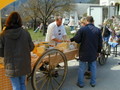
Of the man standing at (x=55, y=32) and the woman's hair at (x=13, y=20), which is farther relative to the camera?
the man standing at (x=55, y=32)

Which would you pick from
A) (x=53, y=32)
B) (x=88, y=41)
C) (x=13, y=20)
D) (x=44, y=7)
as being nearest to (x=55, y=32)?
(x=53, y=32)

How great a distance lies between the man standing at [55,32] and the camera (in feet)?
19.0

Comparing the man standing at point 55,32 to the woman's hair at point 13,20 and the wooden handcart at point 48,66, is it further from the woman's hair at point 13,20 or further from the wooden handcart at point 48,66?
the woman's hair at point 13,20

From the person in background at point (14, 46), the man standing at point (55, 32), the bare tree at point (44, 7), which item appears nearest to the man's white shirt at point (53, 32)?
the man standing at point (55, 32)

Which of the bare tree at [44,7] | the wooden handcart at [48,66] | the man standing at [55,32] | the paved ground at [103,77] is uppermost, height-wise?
the bare tree at [44,7]

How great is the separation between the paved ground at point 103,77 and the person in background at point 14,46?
1.80 metres

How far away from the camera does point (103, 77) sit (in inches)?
236

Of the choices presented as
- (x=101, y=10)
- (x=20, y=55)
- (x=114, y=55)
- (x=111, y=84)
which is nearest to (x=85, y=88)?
(x=111, y=84)

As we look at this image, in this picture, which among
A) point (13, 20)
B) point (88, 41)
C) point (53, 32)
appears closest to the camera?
point (13, 20)

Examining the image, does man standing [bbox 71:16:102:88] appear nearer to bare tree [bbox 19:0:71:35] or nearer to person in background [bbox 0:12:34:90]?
person in background [bbox 0:12:34:90]

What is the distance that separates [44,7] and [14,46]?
17.8m

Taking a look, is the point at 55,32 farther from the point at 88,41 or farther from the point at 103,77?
the point at 103,77

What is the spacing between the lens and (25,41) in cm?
336

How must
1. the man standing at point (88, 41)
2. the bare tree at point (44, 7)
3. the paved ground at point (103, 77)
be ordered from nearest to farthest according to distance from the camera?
the man standing at point (88, 41) < the paved ground at point (103, 77) < the bare tree at point (44, 7)
